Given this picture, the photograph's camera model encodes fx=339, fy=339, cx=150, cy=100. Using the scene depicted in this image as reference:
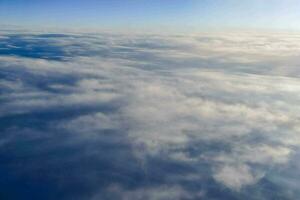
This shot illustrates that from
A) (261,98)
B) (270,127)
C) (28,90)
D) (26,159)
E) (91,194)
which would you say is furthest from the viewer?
(28,90)

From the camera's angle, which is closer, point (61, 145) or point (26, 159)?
point (26, 159)

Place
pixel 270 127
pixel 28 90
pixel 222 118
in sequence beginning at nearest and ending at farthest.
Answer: pixel 270 127 < pixel 222 118 < pixel 28 90

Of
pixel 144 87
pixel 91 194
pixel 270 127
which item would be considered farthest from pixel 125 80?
pixel 91 194

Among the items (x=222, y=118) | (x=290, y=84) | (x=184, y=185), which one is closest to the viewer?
(x=184, y=185)

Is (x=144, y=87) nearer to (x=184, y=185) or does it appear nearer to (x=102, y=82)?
(x=102, y=82)

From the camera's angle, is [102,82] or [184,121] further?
[102,82]

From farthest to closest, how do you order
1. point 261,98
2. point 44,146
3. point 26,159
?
point 261,98
point 44,146
point 26,159

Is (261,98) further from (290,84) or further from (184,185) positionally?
(184,185)

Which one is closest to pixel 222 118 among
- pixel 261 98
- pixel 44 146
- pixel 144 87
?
pixel 261 98
